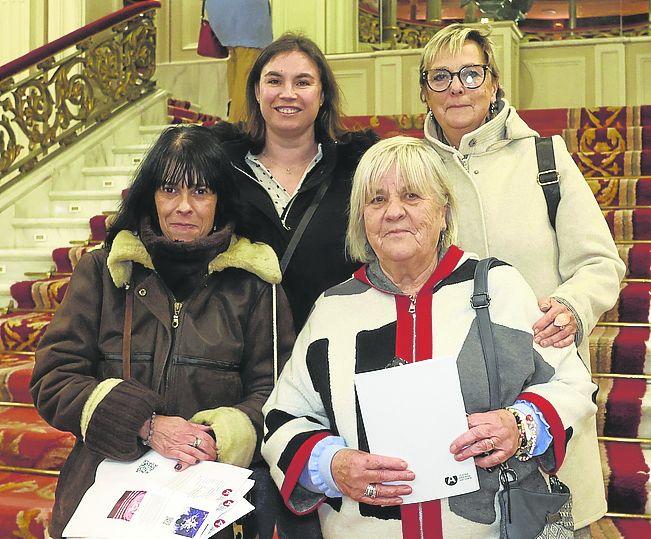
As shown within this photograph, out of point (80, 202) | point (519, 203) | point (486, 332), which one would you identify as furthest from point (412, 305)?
point (80, 202)

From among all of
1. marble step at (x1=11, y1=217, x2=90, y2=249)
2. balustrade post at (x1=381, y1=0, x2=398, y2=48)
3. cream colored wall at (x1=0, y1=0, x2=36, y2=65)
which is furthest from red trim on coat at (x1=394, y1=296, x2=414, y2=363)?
balustrade post at (x1=381, y1=0, x2=398, y2=48)

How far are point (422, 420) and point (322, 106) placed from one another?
1.32 metres

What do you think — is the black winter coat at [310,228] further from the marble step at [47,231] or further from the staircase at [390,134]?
the marble step at [47,231]

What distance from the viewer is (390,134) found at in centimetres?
283

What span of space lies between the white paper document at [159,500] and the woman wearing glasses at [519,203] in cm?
81

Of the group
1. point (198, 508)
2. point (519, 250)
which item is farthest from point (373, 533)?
point (519, 250)

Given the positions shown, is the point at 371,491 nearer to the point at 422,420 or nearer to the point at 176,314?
the point at 422,420

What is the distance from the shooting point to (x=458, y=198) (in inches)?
89.6

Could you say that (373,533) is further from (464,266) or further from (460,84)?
(460,84)

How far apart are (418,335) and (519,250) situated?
1.64 feet

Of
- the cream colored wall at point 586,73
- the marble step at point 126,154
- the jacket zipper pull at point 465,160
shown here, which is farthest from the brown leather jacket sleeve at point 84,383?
the cream colored wall at point 586,73

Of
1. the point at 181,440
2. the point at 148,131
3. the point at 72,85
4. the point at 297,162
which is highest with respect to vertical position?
the point at 72,85

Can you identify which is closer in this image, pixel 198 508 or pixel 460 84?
pixel 198 508

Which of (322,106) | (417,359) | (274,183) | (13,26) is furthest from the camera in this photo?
(13,26)
